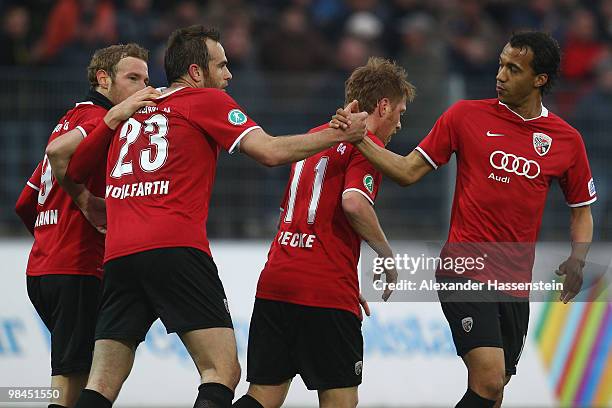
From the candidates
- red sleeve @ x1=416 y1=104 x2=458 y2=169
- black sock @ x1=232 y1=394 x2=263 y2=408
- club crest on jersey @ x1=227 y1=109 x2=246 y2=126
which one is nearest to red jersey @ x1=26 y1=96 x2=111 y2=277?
club crest on jersey @ x1=227 y1=109 x2=246 y2=126

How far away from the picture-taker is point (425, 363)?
34.7 ft

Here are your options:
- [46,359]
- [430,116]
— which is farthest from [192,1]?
[46,359]

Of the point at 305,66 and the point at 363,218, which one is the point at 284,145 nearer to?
the point at 363,218

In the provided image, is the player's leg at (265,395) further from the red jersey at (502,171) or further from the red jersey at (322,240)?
the red jersey at (502,171)

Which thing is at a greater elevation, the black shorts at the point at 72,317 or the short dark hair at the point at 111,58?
the short dark hair at the point at 111,58

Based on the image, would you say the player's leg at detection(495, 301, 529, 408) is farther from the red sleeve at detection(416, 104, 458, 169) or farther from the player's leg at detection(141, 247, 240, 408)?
the player's leg at detection(141, 247, 240, 408)

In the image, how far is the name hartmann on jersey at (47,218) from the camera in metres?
6.95

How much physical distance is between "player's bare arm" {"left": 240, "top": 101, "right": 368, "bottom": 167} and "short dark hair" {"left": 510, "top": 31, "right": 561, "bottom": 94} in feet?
5.06

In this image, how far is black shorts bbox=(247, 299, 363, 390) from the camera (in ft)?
21.6

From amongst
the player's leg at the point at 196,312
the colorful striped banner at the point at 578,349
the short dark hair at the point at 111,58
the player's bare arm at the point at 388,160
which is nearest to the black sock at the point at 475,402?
the player's bare arm at the point at 388,160

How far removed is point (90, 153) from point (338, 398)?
2069 millimetres

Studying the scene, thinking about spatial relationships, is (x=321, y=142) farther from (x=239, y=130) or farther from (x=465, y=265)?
(x=465, y=265)

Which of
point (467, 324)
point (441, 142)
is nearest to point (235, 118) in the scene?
point (441, 142)

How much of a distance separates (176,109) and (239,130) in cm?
38
